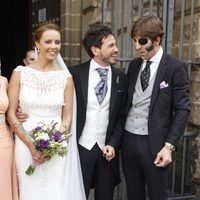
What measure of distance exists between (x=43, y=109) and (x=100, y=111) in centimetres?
48

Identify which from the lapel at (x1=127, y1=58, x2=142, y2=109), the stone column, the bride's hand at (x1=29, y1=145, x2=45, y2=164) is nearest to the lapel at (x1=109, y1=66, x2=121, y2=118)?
the lapel at (x1=127, y1=58, x2=142, y2=109)

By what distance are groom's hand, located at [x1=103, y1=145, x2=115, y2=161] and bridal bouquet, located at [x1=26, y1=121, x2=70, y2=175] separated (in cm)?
34

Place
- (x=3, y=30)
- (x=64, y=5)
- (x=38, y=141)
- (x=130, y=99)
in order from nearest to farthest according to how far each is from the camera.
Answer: (x=38, y=141)
(x=130, y=99)
(x=64, y=5)
(x=3, y=30)

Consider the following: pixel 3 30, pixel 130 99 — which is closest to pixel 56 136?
pixel 130 99

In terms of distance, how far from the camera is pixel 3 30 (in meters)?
11.7

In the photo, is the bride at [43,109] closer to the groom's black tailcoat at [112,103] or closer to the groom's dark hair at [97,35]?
the groom's black tailcoat at [112,103]

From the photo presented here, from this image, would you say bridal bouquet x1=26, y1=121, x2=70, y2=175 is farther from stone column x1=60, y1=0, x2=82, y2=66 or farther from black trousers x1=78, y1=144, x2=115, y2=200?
stone column x1=60, y1=0, x2=82, y2=66

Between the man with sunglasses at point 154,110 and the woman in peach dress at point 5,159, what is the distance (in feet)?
3.22

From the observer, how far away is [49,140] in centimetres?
316

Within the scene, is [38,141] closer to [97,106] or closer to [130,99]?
[97,106]

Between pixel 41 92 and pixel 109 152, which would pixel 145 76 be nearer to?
pixel 109 152

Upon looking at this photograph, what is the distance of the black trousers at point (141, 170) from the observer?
3232 mm

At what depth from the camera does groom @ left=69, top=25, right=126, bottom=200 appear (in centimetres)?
342

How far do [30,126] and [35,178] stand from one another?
0.44 m
